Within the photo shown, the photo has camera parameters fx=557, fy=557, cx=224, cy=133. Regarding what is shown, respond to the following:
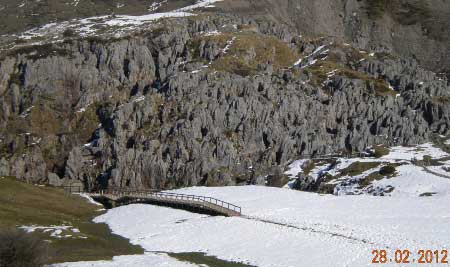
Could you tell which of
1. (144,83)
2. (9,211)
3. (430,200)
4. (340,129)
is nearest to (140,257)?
(9,211)

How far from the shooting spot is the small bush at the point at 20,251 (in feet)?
101

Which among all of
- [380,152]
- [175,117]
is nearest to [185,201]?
[380,152]

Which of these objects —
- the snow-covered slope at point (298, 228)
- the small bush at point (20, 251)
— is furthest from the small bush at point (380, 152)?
the small bush at point (20, 251)

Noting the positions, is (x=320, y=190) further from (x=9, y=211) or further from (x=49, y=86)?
(x=49, y=86)

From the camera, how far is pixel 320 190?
111 metres

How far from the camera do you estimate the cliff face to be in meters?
149

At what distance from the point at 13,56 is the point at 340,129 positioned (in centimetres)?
11417

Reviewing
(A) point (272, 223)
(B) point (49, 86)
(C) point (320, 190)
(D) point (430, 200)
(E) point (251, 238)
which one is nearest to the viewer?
(E) point (251, 238)
